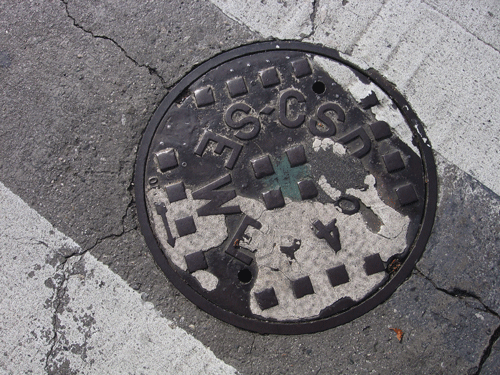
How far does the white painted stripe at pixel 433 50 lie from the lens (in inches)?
81.1

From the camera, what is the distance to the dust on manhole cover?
6.21 feet

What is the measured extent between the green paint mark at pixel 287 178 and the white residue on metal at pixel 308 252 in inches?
2.2

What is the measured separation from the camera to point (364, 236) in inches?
75.1

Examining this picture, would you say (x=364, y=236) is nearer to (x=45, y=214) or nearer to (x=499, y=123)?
(x=499, y=123)

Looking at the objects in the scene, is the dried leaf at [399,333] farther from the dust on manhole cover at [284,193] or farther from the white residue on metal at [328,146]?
the white residue on metal at [328,146]

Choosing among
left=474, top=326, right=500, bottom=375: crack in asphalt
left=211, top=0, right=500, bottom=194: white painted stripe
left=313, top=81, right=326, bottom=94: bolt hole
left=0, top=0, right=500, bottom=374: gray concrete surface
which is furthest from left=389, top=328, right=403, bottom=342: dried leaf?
left=313, top=81, right=326, bottom=94: bolt hole

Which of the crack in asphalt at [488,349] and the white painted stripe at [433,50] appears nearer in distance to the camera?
the crack in asphalt at [488,349]

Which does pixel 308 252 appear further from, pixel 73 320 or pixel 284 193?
pixel 73 320

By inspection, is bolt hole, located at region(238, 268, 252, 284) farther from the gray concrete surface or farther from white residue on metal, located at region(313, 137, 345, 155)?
white residue on metal, located at region(313, 137, 345, 155)

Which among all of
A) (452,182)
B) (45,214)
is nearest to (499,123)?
(452,182)

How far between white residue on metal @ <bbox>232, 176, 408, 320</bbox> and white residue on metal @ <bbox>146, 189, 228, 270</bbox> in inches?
6.2

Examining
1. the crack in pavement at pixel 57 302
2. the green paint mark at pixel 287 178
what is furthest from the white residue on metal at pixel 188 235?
the crack in pavement at pixel 57 302

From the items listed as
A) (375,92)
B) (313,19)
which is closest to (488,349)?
(375,92)

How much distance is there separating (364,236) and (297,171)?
1.64 feet
